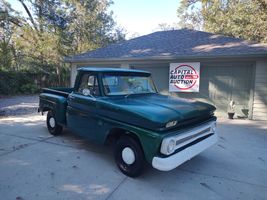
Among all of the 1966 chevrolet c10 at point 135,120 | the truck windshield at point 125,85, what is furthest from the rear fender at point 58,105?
the truck windshield at point 125,85

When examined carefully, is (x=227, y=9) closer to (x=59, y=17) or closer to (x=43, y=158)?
(x=59, y=17)

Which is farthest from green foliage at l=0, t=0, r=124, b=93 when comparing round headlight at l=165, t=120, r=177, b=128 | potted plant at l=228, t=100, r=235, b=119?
round headlight at l=165, t=120, r=177, b=128

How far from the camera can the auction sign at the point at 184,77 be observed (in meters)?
9.08

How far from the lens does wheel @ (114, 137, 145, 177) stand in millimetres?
3318

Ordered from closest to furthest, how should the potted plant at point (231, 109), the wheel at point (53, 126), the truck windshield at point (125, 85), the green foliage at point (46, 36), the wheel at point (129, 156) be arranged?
the wheel at point (129, 156), the truck windshield at point (125, 85), the wheel at point (53, 126), the potted plant at point (231, 109), the green foliage at point (46, 36)

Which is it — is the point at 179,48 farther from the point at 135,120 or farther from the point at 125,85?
the point at 135,120

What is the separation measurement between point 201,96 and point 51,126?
638cm

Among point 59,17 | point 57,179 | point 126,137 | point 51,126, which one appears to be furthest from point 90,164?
point 59,17

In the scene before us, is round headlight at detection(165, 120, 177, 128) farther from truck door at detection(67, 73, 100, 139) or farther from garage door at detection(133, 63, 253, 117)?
garage door at detection(133, 63, 253, 117)

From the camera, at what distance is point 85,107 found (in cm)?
415

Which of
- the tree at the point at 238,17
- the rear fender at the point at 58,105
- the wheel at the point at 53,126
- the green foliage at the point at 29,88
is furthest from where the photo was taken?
the green foliage at the point at 29,88

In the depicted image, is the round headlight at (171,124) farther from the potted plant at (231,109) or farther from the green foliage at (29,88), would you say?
the green foliage at (29,88)

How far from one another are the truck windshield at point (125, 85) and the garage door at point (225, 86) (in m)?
5.18

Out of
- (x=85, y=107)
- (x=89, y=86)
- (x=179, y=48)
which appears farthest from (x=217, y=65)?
(x=85, y=107)
